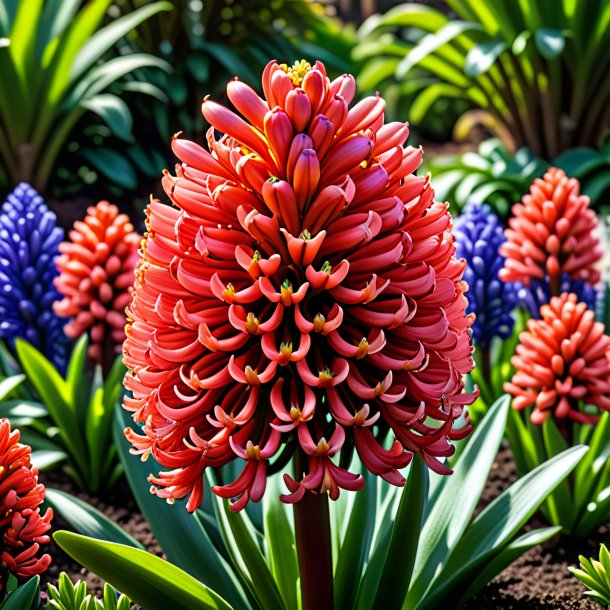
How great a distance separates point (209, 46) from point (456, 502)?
4.52 meters

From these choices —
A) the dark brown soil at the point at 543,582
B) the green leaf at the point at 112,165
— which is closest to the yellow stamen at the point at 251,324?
the dark brown soil at the point at 543,582

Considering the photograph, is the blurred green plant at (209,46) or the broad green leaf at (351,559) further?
the blurred green plant at (209,46)

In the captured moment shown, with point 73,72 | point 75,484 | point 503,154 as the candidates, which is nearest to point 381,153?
point 75,484

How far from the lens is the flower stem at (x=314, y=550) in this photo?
1.67 m

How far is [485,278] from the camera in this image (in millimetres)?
2936

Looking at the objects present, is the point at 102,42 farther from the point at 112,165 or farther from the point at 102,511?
the point at 102,511

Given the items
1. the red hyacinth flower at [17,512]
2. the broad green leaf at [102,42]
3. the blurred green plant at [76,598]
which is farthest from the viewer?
the broad green leaf at [102,42]

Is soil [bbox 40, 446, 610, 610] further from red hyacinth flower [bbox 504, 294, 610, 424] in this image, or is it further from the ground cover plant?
red hyacinth flower [bbox 504, 294, 610, 424]

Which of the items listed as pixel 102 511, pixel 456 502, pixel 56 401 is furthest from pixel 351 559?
pixel 56 401

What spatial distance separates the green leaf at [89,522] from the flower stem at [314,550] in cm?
39

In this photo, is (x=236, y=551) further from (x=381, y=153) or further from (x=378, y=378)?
(x=381, y=153)

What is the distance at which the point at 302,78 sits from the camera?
60.0 inches

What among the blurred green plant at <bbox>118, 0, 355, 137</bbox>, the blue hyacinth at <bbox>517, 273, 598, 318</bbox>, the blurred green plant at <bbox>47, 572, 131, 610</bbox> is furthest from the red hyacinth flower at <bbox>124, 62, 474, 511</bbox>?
the blurred green plant at <bbox>118, 0, 355, 137</bbox>

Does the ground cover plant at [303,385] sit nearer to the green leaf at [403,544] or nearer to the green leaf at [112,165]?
the green leaf at [403,544]
